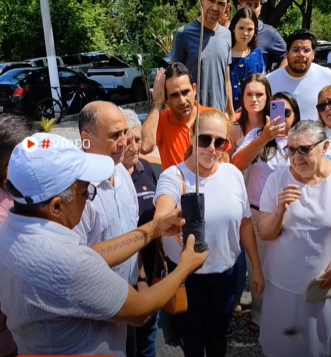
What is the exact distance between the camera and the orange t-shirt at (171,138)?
3041mm

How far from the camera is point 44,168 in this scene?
1.40 meters

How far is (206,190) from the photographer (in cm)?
232

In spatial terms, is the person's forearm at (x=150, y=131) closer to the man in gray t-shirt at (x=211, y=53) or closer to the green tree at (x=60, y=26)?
the man in gray t-shirt at (x=211, y=53)

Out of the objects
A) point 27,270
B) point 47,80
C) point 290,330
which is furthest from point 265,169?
point 47,80

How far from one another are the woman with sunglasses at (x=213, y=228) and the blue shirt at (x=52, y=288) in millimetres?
809

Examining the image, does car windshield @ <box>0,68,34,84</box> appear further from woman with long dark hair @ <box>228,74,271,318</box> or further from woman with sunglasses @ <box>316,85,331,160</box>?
woman with sunglasses @ <box>316,85,331,160</box>

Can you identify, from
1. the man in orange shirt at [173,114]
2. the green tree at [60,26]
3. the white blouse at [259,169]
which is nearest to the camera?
the white blouse at [259,169]

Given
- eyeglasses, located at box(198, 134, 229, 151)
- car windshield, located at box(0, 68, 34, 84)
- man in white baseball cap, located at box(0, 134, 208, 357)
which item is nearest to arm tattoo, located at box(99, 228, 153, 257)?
man in white baseball cap, located at box(0, 134, 208, 357)

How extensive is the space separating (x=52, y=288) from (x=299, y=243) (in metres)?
1.46

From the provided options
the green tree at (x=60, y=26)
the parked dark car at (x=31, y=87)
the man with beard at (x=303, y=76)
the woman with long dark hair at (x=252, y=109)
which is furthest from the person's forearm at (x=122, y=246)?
the green tree at (x=60, y=26)

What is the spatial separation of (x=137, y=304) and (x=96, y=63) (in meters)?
14.6

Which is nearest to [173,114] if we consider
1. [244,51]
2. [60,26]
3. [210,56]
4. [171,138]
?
[171,138]

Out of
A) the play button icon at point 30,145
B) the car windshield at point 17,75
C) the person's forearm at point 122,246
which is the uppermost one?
the play button icon at point 30,145

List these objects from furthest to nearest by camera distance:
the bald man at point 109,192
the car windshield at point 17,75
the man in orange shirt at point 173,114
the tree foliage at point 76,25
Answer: the tree foliage at point 76,25
the car windshield at point 17,75
the man in orange shirt at point 173,114
the bald man at point 109,192
